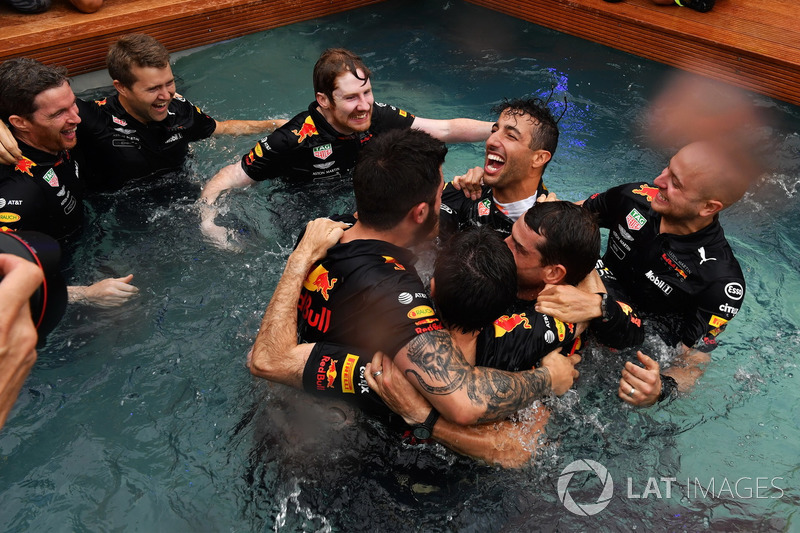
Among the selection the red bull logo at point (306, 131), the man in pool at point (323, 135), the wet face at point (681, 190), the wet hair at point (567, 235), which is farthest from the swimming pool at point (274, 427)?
the wet face at point (681, 190)

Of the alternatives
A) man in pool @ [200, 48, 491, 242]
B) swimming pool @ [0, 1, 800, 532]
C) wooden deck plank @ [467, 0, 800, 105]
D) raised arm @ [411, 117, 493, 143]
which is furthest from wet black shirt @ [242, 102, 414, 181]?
wooden deck plank @ [467, 0, 800, 105]

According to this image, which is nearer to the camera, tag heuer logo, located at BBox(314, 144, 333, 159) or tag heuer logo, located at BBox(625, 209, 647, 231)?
tag heuer logo, located at BBox(625, 209, 647, 231)

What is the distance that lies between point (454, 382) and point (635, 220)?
219 cm

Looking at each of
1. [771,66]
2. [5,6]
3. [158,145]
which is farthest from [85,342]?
[771,66]

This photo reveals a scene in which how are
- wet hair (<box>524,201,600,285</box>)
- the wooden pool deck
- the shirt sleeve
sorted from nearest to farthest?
1. wet hair (<box>524,201,600,285</box>)
2. the shirt sleeve
3. the wooden pool deck

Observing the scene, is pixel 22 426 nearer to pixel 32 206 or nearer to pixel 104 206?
pixel 32 206

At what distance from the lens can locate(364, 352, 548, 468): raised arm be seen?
3301mm

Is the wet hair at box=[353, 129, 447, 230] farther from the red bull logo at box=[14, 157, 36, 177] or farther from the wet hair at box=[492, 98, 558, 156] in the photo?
the red bull logo at box=[14, 157, 36, 177]

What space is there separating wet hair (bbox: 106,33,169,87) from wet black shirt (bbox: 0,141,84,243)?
0.84 meters

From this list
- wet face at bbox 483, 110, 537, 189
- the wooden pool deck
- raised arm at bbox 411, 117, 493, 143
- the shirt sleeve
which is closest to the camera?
wet face at bbox 483, 110, 537, 189

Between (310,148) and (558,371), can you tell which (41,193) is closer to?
(310,148)

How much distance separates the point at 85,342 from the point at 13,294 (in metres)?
3.05

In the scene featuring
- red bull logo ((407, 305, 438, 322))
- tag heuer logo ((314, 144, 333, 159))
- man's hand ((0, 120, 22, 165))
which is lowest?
tag heuer logo ((314, 144, 333, 159))

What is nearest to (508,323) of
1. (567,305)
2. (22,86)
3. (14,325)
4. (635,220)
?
(567,305)
